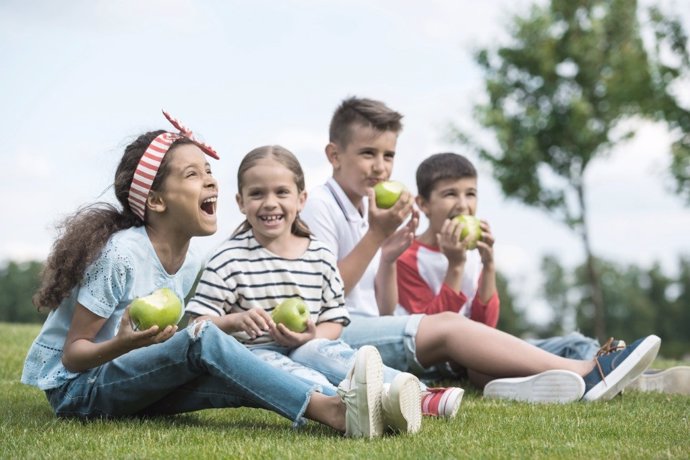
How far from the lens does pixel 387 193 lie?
6008mm

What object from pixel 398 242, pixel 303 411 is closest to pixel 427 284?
pixel 398 242

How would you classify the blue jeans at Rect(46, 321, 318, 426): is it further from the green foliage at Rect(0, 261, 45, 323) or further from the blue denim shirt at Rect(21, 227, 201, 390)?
the green foliage at Rect(0, 261, 45, 323)

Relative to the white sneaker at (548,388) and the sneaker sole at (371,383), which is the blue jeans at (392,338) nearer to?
the white sneaker at (548,388)

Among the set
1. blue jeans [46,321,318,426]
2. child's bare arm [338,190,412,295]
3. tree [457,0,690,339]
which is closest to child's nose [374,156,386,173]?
child's bare arm [338,190,412,295]

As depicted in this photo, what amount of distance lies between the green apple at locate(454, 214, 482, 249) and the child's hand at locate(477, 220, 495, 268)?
0.03 meters

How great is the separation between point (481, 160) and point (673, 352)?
66.2ft

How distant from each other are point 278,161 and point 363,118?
1457 mm

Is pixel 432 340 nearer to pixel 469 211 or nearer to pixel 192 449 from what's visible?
pixel 469 211

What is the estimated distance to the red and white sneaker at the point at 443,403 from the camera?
176 inches

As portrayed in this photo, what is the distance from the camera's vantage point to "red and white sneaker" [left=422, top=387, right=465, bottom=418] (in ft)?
14.7

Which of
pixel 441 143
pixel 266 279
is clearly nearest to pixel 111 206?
pixel 266 279

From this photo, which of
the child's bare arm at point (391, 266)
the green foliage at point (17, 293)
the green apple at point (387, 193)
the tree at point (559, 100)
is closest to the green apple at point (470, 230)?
the child's bare arm at point (391, 266)

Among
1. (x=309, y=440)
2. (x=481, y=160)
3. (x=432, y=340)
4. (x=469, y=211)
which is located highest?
(x=481, y=160)

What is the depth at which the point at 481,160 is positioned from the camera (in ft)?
66.0
